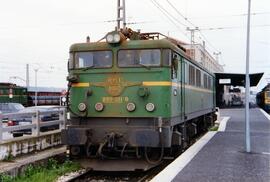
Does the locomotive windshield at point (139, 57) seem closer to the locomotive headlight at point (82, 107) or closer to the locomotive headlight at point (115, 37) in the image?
the locomotive headlight at point (115, 37)

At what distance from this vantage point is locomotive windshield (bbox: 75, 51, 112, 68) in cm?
1203

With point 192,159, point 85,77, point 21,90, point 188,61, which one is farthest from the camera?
point 21,90

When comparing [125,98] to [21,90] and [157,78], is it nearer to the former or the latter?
[157,78]

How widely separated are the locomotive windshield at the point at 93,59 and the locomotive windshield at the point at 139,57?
0.32m

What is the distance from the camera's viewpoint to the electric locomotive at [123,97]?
11.4 meters

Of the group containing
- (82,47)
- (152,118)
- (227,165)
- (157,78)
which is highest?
(82,47)

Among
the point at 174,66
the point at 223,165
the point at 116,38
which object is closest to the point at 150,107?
the point at 174,66

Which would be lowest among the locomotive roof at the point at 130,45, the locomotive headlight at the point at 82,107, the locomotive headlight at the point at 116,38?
the locomotive headlight at the point at 82,107

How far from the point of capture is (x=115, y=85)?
11812 mm

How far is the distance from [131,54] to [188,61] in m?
3.07

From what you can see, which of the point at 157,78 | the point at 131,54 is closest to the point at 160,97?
the point at 157,78

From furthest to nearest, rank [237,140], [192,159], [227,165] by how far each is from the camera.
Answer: [237,140], [192,159], [227,165]

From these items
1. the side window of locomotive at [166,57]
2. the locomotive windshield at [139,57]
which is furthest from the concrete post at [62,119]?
the side window of locomotive at [166,57]

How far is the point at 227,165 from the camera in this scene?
10.4 meters
